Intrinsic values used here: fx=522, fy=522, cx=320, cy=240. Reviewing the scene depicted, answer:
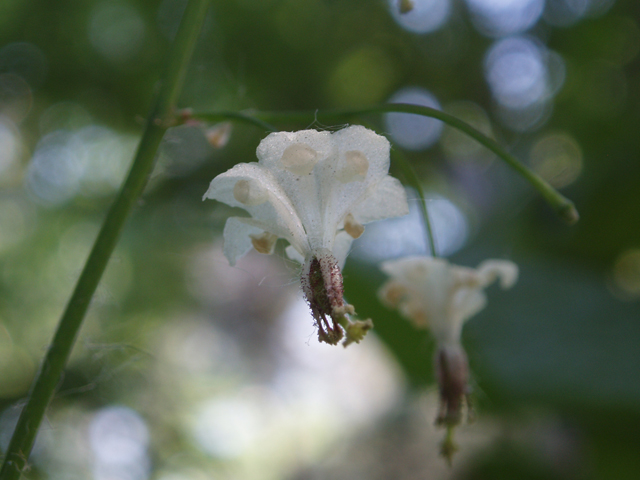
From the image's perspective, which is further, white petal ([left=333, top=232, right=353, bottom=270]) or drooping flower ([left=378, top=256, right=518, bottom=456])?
drooping flower ([left=378, top=256, right=518, bottom=456])

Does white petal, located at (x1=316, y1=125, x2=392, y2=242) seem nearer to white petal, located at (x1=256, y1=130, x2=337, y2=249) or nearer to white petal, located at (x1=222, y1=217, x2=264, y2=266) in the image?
white petal, located at (x1=256, y1=130, x2=337, y2=249)

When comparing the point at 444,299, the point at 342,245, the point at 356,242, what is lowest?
the point at 356,242

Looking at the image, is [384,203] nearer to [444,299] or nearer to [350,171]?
[350,171]

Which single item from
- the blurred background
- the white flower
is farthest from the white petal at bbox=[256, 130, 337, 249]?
the blurred background

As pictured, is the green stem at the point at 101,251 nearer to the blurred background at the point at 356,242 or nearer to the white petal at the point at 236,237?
the white petal at the point at 236,237

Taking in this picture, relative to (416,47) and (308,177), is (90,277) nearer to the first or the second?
(308,177)

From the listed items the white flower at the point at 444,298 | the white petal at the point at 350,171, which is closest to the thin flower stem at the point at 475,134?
the white petal at the point at 350,171

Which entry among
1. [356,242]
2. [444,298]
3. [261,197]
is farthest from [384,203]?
[356,242]

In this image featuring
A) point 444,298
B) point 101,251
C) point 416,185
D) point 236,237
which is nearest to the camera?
point 101,251
